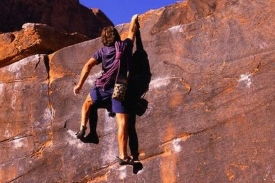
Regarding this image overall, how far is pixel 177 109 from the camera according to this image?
711 centimetres

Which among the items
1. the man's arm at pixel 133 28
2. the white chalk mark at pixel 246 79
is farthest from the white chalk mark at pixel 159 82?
the white chalk mark at pixel 246 79

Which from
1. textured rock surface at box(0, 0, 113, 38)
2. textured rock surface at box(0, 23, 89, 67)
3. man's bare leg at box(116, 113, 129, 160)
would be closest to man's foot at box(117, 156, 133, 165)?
man's bare leg at box(116, 113, 129, 160)

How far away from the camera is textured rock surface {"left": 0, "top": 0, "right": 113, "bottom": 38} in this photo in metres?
21.2

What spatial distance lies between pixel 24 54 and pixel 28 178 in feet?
7.84

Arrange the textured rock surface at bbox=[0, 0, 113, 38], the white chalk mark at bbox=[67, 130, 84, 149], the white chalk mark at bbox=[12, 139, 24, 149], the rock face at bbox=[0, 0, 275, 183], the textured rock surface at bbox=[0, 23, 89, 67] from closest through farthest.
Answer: the rock face at bbox=[0, 0, 275, 183], the white chalk mark at bbox=[67, 130, 84, 149], the white chalk mark at bbox=[12, 139, 24, 149], the textured rock surface at bbox=[0, 23, 89, 67], the textured rock surface at bbox=[0, 0, 113, 38]

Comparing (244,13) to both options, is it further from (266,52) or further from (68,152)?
(68,152)

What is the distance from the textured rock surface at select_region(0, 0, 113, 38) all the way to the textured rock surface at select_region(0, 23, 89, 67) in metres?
11.2

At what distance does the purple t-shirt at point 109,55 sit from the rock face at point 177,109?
1.43 feet

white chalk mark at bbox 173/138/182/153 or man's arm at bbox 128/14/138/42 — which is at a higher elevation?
man's arm at bbox 128/14/138/42

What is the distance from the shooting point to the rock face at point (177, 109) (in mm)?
6574

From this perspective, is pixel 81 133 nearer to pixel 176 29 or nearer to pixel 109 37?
pixel 109 37

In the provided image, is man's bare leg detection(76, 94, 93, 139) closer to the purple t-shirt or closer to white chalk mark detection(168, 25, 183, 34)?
the purple t-shirt

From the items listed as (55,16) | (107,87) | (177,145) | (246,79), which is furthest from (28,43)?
(55,16)

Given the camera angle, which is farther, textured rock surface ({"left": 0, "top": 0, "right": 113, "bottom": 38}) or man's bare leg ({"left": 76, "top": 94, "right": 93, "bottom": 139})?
textured rock surface ({"left": 0, "top": 0, "right": 113, "bottom": 38})
